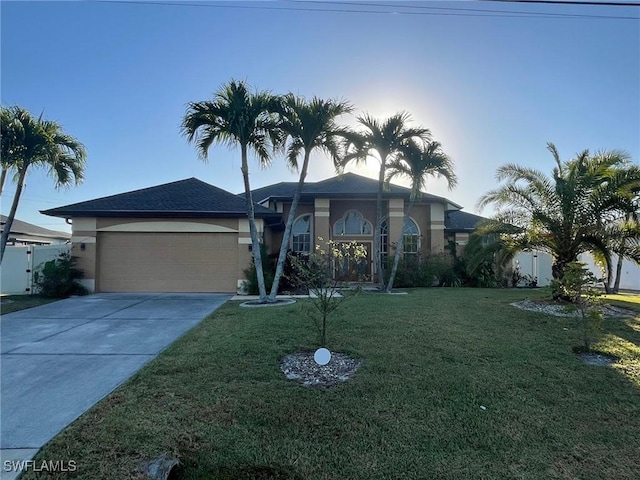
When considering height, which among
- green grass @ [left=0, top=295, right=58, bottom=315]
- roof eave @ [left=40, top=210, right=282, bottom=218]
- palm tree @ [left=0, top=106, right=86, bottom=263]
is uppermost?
palm tree @ [left=0, top=106, right=86, bottom=263]

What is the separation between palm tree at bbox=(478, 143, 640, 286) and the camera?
10141 mm

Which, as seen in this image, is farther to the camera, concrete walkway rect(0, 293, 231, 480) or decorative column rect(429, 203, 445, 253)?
decorative column rect(429, 203, 445, 253)

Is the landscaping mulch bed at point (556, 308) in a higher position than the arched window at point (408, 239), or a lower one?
lower

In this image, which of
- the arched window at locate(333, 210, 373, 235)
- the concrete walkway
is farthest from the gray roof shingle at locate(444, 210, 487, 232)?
the concrete walkway

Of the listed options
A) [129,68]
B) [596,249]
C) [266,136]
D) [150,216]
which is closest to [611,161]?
[596,249]

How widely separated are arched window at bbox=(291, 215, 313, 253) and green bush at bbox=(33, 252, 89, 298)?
33.3 ft

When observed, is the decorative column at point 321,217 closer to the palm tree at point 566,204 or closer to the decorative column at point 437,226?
the decorative column at point 437,226

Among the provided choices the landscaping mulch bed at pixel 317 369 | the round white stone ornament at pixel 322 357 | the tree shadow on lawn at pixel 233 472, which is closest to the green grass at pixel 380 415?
the tree shadow on lawn at pixel 233 472

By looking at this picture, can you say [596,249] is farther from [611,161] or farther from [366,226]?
[366,226]

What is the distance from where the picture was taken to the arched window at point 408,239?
64.1ft

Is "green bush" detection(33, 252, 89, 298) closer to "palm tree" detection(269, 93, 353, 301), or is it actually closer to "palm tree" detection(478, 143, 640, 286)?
"palm tree" detection(269, 93, 353, 301)

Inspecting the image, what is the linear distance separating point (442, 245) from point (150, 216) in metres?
14.9

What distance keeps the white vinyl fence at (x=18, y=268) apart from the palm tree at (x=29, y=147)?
8.70 feet

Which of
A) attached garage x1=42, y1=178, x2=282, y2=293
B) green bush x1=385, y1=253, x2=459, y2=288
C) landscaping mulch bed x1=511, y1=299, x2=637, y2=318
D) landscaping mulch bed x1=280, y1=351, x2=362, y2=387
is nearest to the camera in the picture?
landscaping mulch bed x1=280, y1=351, x2=362, y2=387
